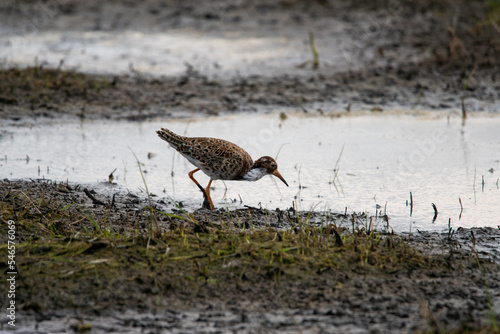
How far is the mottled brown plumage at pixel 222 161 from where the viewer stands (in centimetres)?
753

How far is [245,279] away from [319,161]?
12.6 feet

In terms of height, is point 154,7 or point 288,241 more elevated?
point 154,7

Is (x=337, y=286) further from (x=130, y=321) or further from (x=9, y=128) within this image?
(x=9, y=128)

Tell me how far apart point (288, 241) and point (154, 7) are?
13175 mm

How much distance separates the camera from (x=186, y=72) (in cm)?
1320

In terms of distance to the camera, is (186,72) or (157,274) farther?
(186,72)

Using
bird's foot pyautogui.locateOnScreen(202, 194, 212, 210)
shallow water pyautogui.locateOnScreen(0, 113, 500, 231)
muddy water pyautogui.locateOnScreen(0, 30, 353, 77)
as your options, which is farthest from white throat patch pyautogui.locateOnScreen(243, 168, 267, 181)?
muddy water pyautogui.locateOnScreen(0, 30, 353, 77)

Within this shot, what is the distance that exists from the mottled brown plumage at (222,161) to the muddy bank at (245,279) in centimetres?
131

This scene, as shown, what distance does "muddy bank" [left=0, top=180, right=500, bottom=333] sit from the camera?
484 centimetres

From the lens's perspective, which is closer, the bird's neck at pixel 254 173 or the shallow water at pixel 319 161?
the shallow water at pixel 319 161

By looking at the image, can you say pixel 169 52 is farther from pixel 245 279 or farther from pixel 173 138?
pixel 245 279

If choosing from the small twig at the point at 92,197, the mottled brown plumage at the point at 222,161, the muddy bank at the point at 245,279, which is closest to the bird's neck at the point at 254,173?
the mottled brown plumage at the point at 222,161

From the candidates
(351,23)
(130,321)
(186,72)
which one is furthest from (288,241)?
(351,23)

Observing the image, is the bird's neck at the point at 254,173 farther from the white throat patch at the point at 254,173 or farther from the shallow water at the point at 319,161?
the shallow water at the point at 319,161
